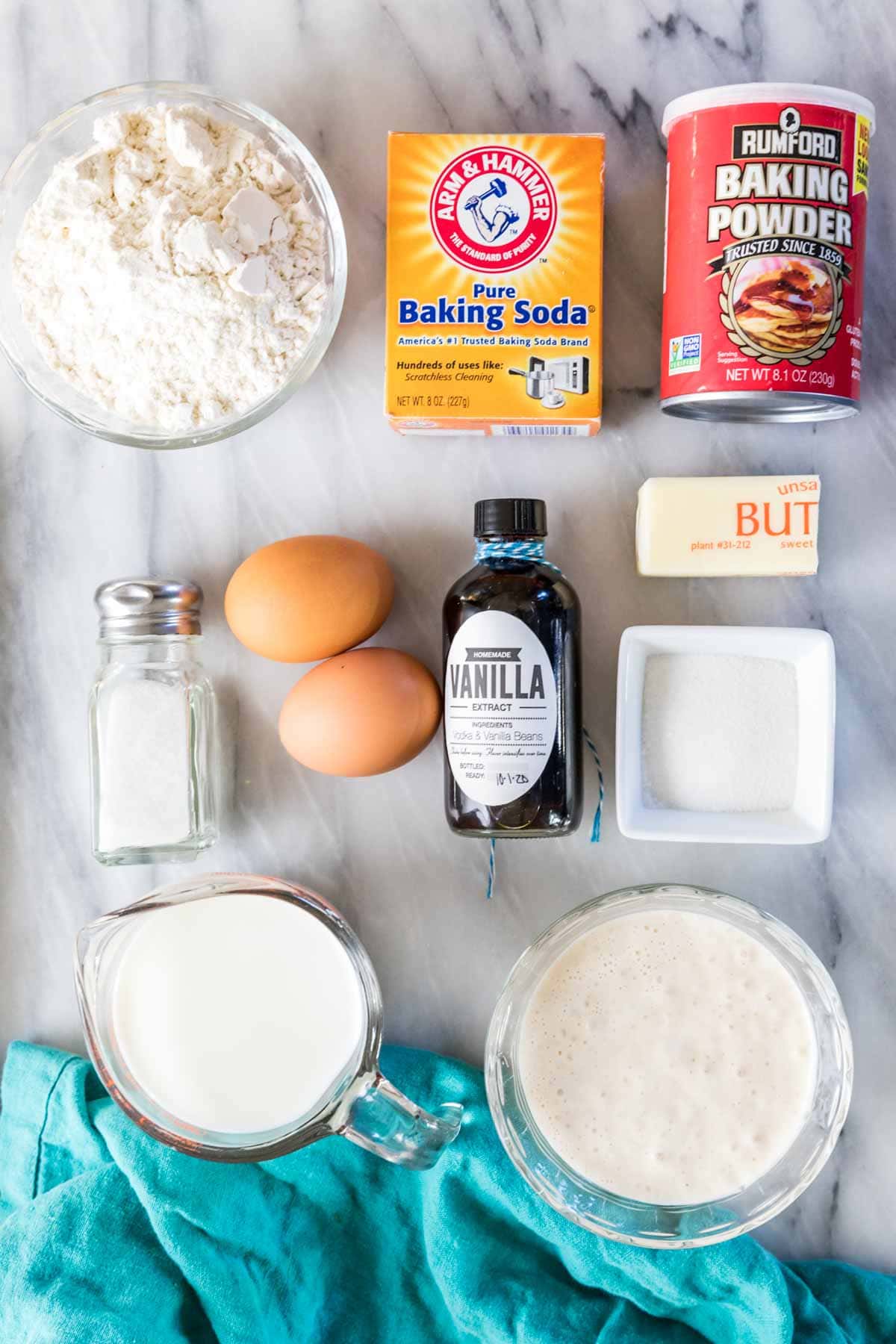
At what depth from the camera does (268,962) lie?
0.86 meters

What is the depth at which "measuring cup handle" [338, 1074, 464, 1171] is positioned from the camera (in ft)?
2.76

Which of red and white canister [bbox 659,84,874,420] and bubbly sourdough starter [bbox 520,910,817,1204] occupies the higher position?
red and white canister [bbox 659,84,874,420]

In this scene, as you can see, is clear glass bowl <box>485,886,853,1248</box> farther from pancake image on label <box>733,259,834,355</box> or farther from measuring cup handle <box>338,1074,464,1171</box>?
pancake image on label <box>733,259,834,355</box>

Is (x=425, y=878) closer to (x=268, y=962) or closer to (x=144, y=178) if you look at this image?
(x=268, y=962)

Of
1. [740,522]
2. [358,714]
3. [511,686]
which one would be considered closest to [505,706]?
[511,686]

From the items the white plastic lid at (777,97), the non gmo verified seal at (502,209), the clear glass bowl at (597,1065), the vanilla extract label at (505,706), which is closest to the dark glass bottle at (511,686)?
the vanilla extract label at (505,706)

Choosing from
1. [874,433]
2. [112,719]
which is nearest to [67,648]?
[112,719]

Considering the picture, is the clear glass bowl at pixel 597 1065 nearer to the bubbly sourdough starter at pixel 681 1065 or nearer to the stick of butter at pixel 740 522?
the bubbly sourdough starter at pixel 681 1065

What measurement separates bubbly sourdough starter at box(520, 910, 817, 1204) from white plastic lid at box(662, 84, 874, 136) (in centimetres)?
64

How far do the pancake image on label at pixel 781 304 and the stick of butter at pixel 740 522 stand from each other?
0.12 metres

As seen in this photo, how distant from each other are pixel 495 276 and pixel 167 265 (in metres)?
0.26

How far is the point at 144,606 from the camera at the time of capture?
898 millimetres

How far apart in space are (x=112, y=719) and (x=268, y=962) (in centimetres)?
25

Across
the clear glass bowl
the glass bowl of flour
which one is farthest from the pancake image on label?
the clear glass bowl
